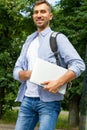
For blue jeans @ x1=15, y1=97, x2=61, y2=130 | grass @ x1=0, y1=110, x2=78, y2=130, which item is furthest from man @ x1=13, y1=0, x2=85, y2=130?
grass @ x1=0, y1=110, x2=78, y2=130

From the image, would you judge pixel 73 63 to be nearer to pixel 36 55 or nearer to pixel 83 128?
pixel 36 55

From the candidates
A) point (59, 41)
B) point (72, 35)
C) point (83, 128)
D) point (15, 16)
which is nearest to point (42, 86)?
point (59, 41)

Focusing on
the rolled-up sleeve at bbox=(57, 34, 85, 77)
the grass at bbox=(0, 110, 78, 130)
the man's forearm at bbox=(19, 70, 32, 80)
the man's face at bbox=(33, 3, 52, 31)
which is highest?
the man's face at bbox=(33, 3, 52, 31)

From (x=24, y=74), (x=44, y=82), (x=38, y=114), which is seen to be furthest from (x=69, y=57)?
(x=38, y=114)

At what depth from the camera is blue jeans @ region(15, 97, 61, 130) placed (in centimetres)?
408

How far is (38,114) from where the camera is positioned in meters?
4.23

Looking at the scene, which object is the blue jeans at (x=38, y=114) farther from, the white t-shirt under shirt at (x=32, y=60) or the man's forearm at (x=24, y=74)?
the man's forearm at (x=24, y=74)

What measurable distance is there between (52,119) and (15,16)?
15575mm

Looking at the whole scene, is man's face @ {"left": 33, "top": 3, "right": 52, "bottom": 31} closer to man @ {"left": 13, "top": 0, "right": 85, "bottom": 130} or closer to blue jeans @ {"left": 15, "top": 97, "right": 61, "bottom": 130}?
man @ {"left": 13, "top": 0, "right": 85, "bottom": 130}

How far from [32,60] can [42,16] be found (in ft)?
1.34

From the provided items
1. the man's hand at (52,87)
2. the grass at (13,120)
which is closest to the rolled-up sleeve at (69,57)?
the man's hand at (52,87)

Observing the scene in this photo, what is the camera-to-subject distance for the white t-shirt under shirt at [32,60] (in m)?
4.17

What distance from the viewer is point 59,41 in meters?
4.22

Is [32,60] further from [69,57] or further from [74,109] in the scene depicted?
[74,109]
